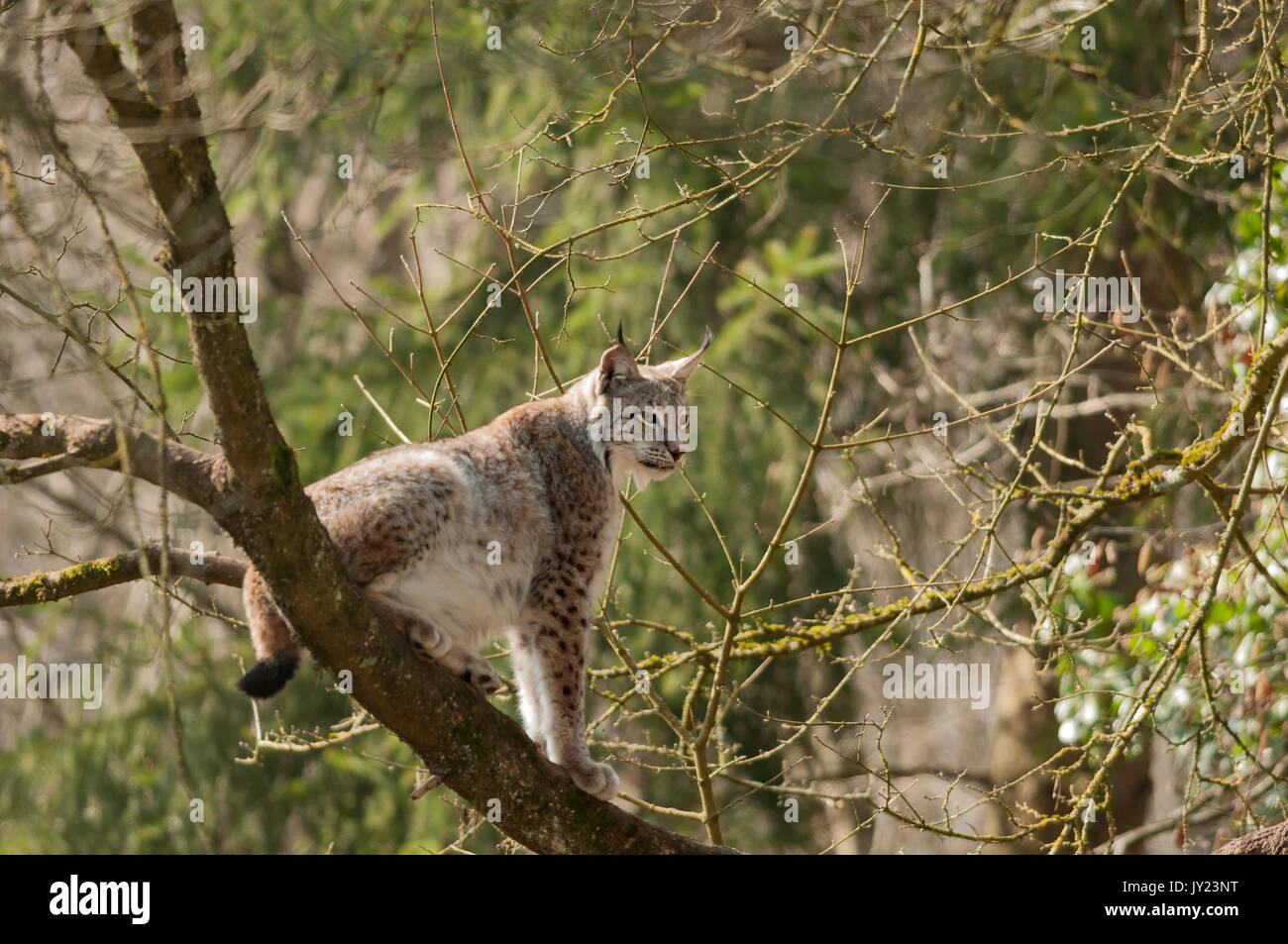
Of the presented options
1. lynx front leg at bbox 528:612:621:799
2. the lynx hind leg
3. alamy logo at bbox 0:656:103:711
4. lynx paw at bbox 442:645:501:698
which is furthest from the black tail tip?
alamy logo at bbox 0:656:103:711

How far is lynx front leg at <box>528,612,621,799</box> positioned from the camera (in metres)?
4.78

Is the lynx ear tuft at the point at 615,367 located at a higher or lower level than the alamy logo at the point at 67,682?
higher

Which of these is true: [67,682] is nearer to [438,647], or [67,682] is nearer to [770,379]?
[770,379]

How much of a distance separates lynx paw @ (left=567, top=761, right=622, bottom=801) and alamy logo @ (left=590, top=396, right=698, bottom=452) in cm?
Result: 129

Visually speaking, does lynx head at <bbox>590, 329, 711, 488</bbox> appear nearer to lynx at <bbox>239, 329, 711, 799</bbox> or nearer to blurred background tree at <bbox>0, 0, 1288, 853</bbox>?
lynx at <bbox>239, 329, 711, 799</bbox>

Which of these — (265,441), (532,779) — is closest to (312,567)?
(265,441)

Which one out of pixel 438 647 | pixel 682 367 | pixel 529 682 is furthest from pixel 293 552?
pixel 682 367

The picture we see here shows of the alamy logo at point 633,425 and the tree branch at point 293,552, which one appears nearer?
the tree branch at point 293,552

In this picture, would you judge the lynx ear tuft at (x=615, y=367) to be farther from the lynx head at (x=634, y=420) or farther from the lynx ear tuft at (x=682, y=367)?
the lynx ear tuft at (x=682, y=367)

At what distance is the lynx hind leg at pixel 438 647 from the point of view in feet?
13.9

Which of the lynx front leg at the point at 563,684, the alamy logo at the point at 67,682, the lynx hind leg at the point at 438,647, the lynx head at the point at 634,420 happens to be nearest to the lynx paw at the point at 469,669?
the lynx hind leg at the point at 438,647
